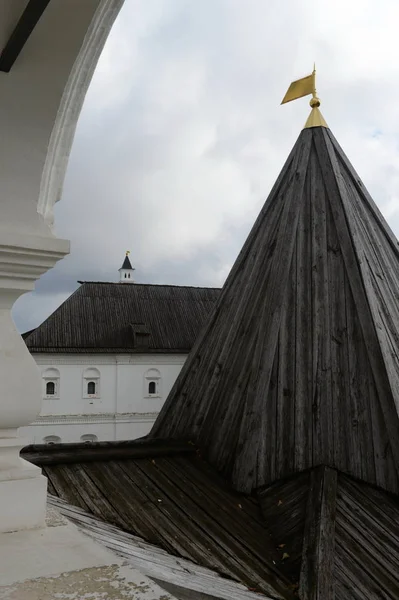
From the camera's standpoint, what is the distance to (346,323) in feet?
16.7

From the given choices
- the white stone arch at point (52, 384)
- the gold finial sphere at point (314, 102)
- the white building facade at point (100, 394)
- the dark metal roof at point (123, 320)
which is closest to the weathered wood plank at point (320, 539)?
the gold finial sphere at point (314, 102)

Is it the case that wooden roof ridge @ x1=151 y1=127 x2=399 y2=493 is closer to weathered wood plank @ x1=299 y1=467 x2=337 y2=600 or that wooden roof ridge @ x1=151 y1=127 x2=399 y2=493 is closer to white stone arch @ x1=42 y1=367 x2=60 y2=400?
weathered wood plank @ x1=299 y1=467 x2=337 y2=600

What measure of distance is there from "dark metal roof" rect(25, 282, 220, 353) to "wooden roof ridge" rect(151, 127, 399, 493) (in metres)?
16.2

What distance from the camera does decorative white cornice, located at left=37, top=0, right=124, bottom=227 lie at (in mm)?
1762

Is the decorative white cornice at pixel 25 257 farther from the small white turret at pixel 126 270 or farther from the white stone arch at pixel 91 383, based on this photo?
the small white turret at pixel 126 270

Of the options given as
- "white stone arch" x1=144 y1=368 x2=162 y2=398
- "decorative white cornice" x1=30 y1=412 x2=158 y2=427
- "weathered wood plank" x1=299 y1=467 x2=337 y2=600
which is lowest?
"weathered wood plank" x1=299 y1=467 x2=337 y2=600

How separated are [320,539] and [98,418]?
65.3ft

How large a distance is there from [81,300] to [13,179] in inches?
856

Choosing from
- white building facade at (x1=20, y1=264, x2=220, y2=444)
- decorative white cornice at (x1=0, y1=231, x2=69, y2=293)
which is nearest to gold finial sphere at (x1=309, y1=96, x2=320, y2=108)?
decorative white cornice at (x1=0, y1=231, x2=69, y2=293)

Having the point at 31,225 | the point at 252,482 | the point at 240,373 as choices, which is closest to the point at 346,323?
the point at 240,373

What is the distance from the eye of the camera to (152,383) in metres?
23.3

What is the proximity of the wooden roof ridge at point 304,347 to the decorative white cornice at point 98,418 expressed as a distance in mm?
16912

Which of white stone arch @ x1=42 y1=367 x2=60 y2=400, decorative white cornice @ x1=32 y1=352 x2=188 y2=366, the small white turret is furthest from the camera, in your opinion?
the small white turret

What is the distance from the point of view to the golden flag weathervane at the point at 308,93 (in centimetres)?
668
